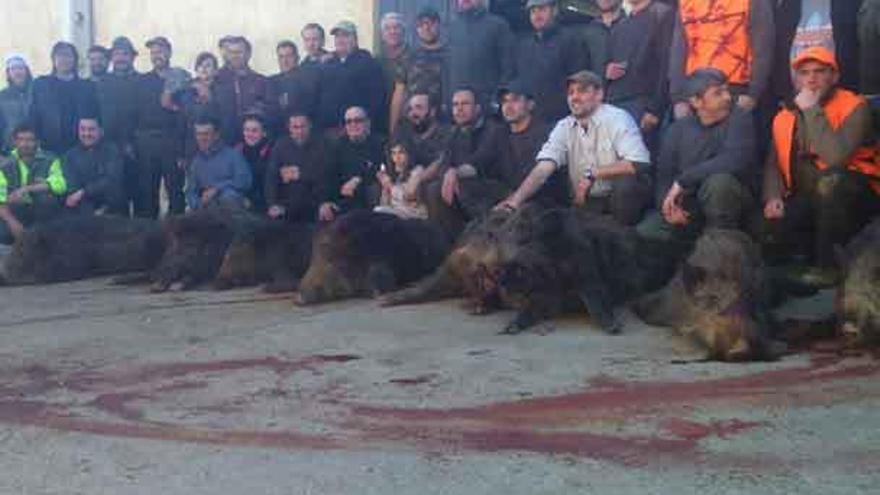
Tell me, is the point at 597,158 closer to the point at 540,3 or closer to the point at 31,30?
the point at 540,3

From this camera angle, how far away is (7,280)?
995 centimetres

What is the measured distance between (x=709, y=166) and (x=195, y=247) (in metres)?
4.01

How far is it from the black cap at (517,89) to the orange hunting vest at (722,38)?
4.11ft

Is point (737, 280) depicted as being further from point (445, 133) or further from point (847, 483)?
point (445, 133)

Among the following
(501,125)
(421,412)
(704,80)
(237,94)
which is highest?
(237,94)

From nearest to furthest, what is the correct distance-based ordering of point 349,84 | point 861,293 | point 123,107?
point 861,293 < point 349,84 < point 123,107

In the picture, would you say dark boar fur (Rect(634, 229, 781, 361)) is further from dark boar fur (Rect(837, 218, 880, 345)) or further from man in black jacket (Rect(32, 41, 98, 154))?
man in black jacket (Rect(32, 41, 98, 154))

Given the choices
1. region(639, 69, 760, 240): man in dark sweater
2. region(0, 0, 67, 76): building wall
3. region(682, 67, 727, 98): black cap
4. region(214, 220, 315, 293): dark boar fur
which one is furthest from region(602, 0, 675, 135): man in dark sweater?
region(0, 0, 67, 76): building wall

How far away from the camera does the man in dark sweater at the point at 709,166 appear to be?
7.21m

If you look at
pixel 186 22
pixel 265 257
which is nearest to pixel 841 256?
pixel 265 257

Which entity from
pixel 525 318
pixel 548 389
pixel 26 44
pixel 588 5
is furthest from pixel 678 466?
pixel 26 44

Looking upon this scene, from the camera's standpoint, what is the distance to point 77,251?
33.2 ft

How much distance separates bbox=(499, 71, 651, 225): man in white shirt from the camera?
7.86 metres

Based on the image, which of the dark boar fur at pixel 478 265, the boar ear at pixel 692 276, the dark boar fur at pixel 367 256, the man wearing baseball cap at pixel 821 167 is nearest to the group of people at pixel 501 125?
the man wearing baseball cap at pixel 821 167
